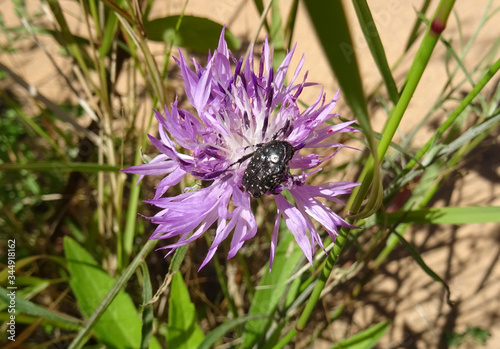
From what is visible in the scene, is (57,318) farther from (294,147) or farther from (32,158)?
(32,158)

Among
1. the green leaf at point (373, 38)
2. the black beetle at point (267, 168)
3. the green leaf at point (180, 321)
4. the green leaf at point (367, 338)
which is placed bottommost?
the green leaf at point (367, 338)

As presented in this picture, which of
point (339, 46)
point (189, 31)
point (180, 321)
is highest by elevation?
point (189, 31)

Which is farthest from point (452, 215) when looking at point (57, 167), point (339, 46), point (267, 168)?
point (57, 167)

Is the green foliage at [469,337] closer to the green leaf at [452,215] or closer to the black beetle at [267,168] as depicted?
the green leaf at [452,215]

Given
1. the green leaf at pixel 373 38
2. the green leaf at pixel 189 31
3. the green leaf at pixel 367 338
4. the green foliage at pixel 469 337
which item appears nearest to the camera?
the green leaf at pixel 373 38

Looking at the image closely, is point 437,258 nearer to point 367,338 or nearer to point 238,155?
point 367,338

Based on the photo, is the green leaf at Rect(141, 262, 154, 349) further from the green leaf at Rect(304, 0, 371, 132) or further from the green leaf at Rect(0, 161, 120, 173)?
the green leaf at Rect(304, 0, 371, 132)

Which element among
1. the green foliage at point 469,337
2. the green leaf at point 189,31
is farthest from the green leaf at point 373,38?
the green foliage at point 469,337
